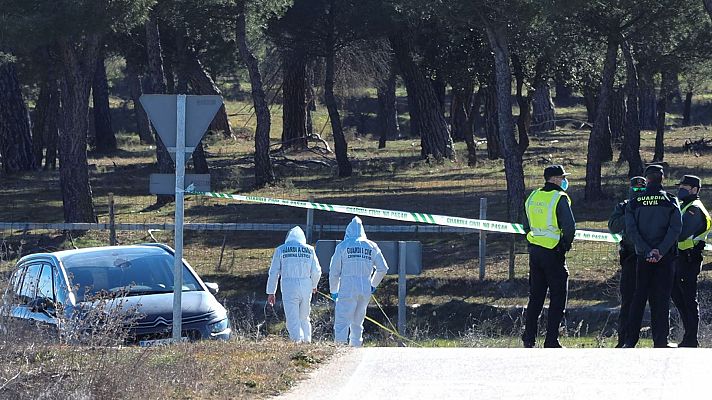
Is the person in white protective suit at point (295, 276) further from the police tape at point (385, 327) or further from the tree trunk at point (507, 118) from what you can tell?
the tree trunk at point (507, 118)

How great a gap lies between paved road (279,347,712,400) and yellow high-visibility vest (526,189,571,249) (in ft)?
4.88

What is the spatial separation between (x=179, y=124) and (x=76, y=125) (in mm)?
13523

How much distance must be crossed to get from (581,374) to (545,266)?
254 centimetres

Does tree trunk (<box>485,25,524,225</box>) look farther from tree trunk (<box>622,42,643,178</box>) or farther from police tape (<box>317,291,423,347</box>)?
tree trunk (<box>622,42,643,178</box>)

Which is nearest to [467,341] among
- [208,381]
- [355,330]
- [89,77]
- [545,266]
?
[355,330]

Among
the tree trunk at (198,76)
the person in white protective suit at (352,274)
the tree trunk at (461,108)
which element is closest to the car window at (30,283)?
the person in white protective suit at (352,274)

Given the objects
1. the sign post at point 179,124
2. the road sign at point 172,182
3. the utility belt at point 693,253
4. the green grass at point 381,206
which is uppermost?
the sign post at point 179,124

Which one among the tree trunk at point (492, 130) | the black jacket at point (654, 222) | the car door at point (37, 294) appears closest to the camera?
the black jacket at point (654, 222)

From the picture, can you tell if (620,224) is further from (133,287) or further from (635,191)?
(133,287)

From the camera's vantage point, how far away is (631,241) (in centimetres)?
1077

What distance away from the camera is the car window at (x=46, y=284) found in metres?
11.9

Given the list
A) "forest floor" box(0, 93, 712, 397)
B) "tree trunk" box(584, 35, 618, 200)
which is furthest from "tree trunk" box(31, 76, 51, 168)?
"tree trunk" box(584, 35, 618, 200)

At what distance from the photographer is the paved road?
785 centimetres

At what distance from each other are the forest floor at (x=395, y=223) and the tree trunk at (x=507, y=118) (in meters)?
0.94
